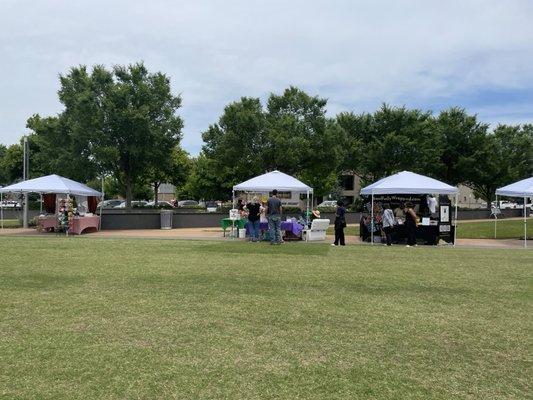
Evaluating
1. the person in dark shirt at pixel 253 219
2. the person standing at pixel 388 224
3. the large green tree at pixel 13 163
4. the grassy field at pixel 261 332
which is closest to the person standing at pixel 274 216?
the person in dark shirt at pixel 253 219

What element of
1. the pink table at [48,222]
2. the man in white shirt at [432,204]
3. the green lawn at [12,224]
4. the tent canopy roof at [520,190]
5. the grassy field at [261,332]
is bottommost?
the grassy field at [261,332]

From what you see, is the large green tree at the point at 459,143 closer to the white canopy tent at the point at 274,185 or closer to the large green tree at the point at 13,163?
the white canopy tent at the point at 274,185

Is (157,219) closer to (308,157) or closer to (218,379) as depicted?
(308,157)

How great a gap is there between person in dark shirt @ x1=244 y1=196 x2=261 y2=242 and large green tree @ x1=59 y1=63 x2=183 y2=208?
33.7 feet

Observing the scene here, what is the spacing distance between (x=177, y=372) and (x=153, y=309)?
7.87ft

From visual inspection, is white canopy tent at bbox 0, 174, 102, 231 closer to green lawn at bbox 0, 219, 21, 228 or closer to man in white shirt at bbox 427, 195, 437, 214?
green lawn at bbox 0, 219, 21, 228

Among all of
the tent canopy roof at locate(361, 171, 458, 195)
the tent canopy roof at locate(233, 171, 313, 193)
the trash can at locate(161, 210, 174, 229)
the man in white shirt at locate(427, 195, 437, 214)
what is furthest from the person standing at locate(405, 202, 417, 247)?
the trash can at locate(161, 210, 174, 229)

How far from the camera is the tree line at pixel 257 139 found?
2617 centimetres

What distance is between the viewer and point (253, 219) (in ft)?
58.6

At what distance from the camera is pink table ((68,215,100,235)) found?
20.8m

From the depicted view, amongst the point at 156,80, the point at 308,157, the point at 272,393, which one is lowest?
the point at 272,393

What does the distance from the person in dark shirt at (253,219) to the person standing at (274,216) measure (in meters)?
1.08

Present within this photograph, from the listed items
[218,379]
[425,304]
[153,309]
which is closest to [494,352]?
[425,304]

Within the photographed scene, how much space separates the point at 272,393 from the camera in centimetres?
405
